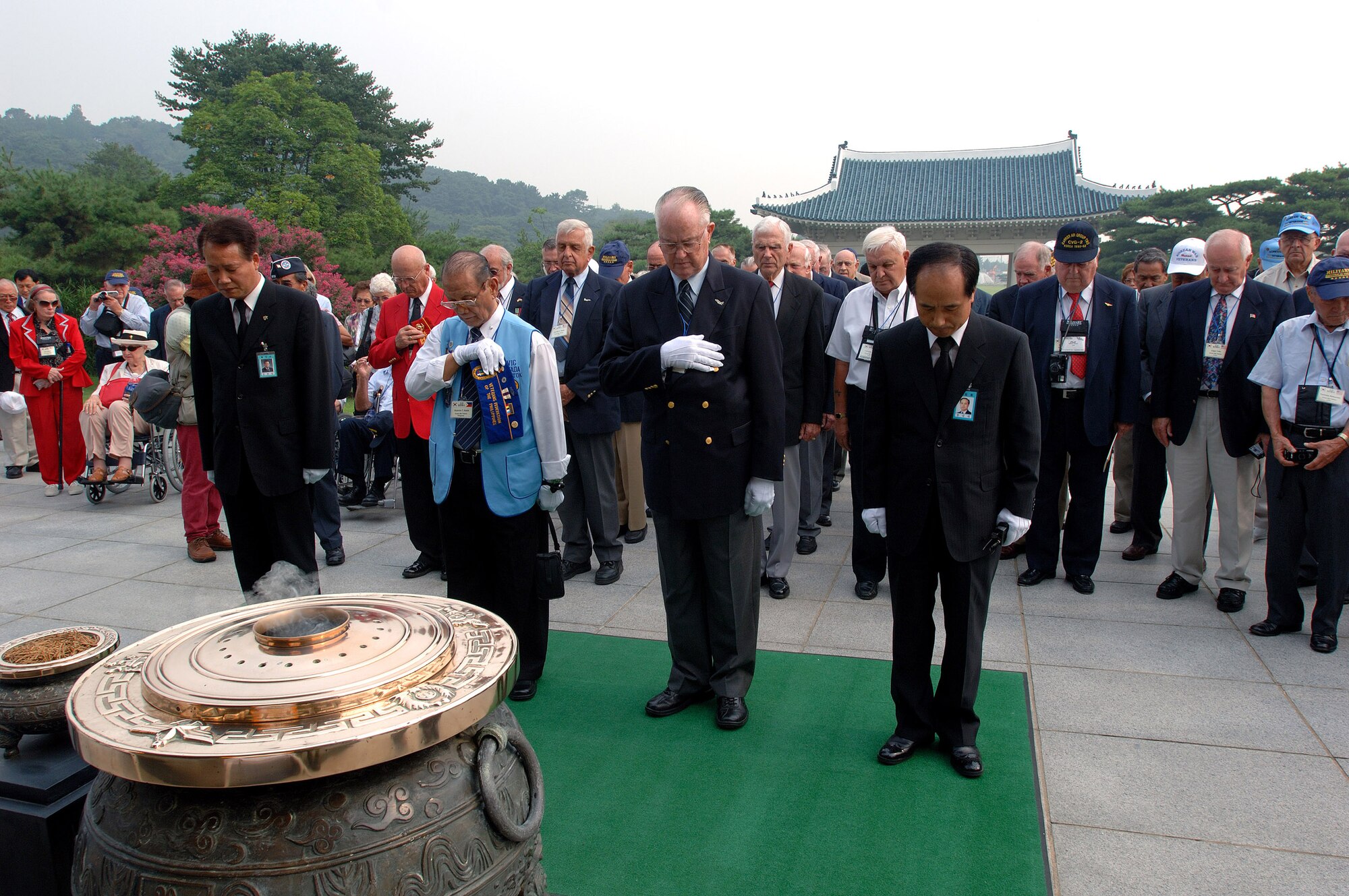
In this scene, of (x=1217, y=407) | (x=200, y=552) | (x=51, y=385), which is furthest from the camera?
(x=51, y=385)

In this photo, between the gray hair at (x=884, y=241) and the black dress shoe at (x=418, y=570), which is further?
the black dress shoe at (x=418, y=570)

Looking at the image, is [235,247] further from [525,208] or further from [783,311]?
[525,208]

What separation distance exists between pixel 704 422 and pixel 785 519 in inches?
67.1

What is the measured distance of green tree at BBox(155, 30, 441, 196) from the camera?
103ft

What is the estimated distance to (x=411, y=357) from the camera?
15.4 feet

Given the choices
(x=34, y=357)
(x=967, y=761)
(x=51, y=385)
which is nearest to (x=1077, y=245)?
(x=967, y=761)

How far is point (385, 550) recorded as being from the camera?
5781 millimetres

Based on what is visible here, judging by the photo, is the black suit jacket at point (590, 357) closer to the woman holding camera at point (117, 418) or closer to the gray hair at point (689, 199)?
the gray hair at point (689, 199)

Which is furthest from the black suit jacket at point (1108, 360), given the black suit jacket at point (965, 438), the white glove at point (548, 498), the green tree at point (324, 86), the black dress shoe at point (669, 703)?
the green tree at point (324, 86)

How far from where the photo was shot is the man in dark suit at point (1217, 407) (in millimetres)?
4293

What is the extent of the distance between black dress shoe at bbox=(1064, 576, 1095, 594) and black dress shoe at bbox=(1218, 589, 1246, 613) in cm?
59

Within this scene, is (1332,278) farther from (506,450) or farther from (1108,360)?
(506,450)

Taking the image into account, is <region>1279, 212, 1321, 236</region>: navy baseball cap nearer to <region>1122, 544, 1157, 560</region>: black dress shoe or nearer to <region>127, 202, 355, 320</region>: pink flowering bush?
<region>1122, 544, 1157, 560</region>: black dress shoe

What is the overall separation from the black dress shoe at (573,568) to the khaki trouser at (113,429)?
14.2ft
